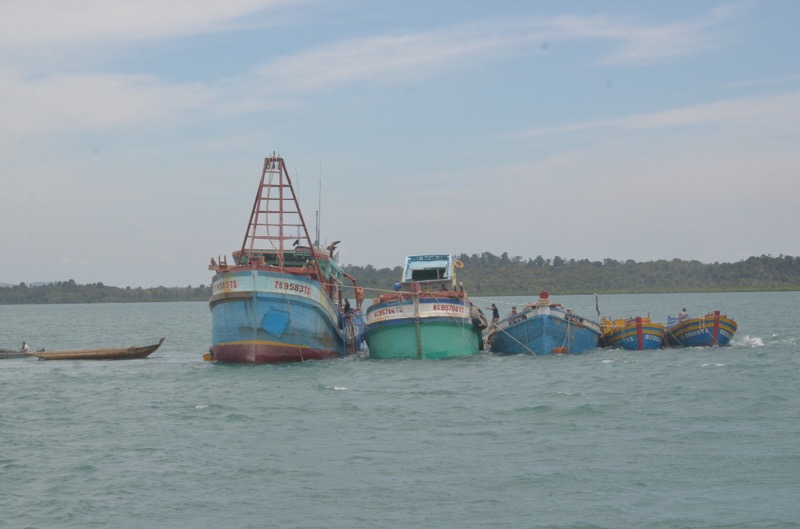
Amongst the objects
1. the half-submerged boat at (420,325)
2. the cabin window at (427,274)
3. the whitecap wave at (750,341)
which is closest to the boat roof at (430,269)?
the cabin window at (427,274)

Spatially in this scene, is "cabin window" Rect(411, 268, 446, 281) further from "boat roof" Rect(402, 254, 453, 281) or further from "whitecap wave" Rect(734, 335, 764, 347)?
"whitecap wave" Rect(734, 335, 764, 347)

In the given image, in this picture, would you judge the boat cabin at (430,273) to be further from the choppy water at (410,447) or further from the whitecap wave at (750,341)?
the whitecap wave at (750,341)

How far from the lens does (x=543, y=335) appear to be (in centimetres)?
4812

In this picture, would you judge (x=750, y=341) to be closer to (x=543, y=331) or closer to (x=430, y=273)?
(x=543, y=331)

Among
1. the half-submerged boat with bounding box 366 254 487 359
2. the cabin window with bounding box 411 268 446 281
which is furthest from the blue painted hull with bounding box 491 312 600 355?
the cabin window with bounding box 411 268 446 281

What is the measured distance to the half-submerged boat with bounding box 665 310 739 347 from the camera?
51562mm

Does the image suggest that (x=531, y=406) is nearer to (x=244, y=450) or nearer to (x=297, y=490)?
(x=244, y=450)

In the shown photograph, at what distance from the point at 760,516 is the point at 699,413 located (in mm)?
11550

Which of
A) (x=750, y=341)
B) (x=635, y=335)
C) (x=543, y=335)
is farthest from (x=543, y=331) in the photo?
(x=750, y=341)

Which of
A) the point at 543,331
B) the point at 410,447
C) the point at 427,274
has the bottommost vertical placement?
the point at 410,447

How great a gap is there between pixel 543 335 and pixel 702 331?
9128 mm

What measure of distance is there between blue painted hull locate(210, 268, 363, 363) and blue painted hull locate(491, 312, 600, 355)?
9.19 meters

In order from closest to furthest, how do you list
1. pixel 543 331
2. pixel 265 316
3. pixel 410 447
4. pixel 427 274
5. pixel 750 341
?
pixel 410 447
pixel 265 316
pixel 543 331
pixel 427 274
pixel 750 341

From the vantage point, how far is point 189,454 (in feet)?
85.0
